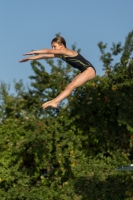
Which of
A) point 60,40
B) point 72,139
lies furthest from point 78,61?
point 72,139

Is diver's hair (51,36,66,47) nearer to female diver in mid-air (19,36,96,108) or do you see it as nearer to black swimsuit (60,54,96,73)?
female diver in mid-air (19,36,96,108)

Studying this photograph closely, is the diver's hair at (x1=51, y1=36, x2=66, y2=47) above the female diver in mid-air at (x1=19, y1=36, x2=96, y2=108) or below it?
above

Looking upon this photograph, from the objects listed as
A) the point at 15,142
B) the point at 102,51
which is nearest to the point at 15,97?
the point at 15,142

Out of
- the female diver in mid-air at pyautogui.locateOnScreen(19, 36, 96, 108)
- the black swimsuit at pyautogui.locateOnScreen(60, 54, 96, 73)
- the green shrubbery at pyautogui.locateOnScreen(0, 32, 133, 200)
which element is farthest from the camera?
the green shrubbery at pyautogui.locateOnScreen(0, 32, 133, 200)

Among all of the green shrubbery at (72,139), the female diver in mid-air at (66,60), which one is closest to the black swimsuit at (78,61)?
the female diver in mid-air at (66,60)

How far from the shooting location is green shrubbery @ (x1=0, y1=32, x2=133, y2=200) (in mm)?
10719

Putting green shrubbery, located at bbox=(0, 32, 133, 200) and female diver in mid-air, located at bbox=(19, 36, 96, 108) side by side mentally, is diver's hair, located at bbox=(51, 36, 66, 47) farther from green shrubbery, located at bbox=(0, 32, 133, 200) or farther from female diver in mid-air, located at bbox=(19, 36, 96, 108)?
green shrubbery, located at bbox=(0, 32, 133, 200)

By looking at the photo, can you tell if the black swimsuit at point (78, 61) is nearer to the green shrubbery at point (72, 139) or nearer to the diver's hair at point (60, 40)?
the diver's hair at point (60, 40)

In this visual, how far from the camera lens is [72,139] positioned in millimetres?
10938

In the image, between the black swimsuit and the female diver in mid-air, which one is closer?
the female diver in mid-air

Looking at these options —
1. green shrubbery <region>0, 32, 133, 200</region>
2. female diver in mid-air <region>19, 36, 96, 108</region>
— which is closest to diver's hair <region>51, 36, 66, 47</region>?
female diver in mid-air <region>19, 36, 96, 108</region>

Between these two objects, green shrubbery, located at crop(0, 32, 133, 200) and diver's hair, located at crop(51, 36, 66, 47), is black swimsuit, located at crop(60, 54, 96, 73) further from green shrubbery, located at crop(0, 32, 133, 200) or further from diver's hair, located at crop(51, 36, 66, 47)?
green shrubbery, located at crop(0, 32, 133, 200)

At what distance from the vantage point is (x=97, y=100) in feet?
37.5

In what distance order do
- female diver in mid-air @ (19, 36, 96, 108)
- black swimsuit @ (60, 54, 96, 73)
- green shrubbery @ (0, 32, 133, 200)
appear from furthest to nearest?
green shrubbery @ (0, 32, 133, 200), black swimsuit @ (60, 54, 96, 73), female diver in mid-air @ (19, 36, 96, 108)
